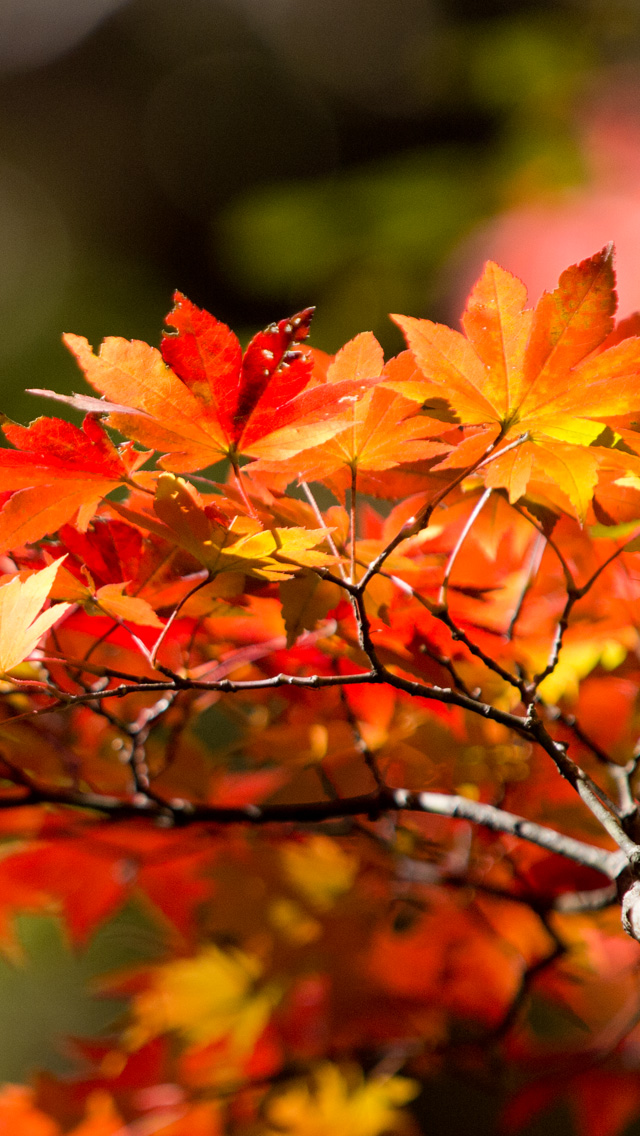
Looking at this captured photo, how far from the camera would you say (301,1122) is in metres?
0.79

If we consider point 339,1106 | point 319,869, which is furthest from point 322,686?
point 339,1106

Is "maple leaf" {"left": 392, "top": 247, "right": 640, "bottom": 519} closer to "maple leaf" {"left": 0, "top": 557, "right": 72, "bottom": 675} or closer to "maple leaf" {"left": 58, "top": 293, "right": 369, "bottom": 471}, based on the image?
"maple leaf" {"left": 58, "top": 293, "right": 369, "bottom": 471}

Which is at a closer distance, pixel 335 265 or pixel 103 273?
pixel 335 265

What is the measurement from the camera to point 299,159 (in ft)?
15.5

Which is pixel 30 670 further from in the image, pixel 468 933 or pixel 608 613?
pixel 468 933

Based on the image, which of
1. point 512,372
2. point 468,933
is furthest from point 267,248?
point 512,372

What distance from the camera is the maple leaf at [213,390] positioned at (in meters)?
0.34

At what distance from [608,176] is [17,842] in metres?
2.17

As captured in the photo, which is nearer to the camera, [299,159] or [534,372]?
A: [534,372]

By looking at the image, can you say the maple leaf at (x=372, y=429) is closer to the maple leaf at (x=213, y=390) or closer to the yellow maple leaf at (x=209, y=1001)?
the maple leaf at (x=213, y=390)

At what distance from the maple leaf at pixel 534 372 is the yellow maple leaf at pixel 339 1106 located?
0.64 m

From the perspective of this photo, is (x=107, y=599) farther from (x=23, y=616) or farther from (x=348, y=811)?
(x=348, y=811)

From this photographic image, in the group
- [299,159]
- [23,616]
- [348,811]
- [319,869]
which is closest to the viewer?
[23,616]

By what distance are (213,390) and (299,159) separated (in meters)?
4.87
